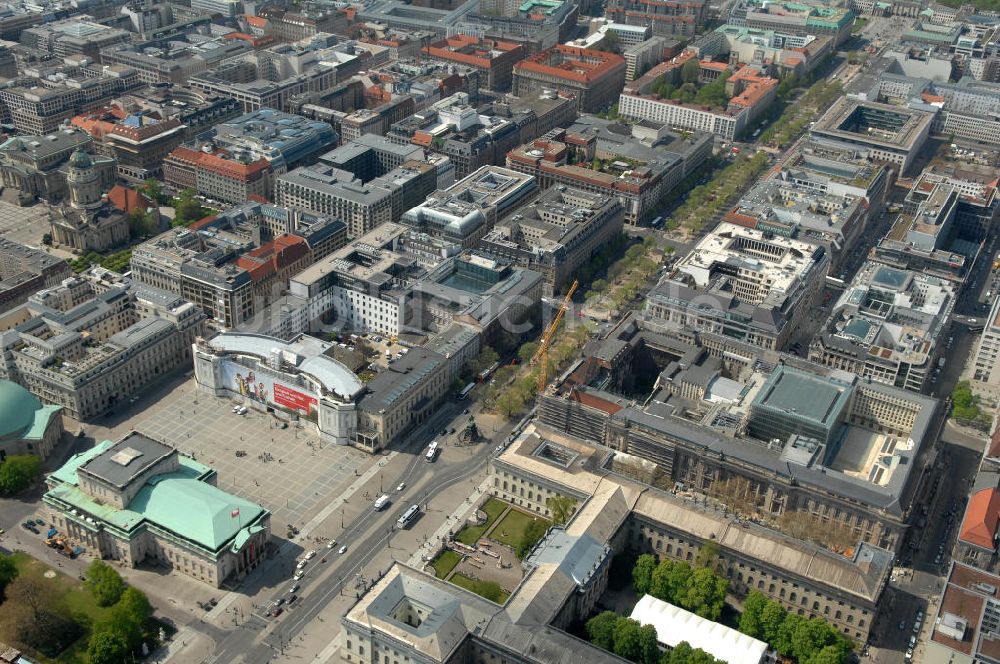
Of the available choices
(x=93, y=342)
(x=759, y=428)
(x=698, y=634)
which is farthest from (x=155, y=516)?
(x=759, y=428)

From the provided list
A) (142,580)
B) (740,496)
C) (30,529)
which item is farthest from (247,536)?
(740,496)

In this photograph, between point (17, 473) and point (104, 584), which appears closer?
point (104, 584)

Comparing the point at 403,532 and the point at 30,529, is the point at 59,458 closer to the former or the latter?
the point at 30,529

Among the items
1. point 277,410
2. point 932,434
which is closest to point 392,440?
point 277,410

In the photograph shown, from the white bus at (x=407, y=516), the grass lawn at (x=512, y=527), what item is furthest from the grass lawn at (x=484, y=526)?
the white bus at (x=407, y=516)

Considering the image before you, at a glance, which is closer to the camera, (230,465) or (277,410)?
(230,465)

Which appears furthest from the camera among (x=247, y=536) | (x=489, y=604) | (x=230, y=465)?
(x=230, y=465)

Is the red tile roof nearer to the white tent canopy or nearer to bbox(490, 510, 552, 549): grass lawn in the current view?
the white tent canopy

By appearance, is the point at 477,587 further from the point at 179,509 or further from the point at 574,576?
the point at 179,509

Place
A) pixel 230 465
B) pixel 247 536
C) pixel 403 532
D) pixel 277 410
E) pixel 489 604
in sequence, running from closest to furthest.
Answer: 1. pixel 489 604
2. pixel 247 536
3. pixel 403 532
4. pixel 230 465
5. pixel 277 410
